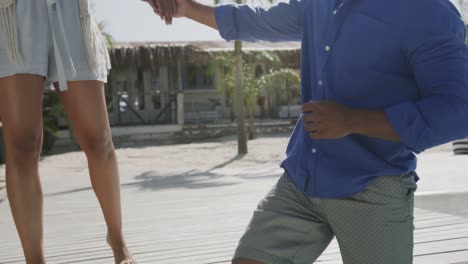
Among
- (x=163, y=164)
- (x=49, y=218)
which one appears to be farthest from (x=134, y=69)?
(x=49, y=218)

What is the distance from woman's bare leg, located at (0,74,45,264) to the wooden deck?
0.66m

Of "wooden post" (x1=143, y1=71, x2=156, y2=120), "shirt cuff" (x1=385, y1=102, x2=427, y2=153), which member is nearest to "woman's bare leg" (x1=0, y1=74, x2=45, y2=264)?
"shirt cuff" (x1=385, y1=102, x2=427, y2=153)

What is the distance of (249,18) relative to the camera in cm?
194

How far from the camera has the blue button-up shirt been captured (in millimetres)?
1404

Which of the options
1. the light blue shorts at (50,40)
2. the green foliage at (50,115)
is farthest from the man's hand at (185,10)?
the green foliage at (50,115)

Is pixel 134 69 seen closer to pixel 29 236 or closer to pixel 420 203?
pixel 420 203

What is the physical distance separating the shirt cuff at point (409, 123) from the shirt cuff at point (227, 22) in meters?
0.71

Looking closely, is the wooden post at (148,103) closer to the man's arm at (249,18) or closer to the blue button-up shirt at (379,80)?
the man's arm at (249,18)

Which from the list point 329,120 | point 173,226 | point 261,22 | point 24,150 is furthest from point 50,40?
point 173,226

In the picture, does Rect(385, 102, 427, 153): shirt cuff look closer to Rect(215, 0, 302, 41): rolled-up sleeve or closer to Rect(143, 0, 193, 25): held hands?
Rect(215, 0, 302, 41): rolled-up sleeve

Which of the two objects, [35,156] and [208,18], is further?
[35,156]

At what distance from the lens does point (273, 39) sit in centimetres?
198

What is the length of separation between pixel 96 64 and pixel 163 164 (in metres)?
9.18

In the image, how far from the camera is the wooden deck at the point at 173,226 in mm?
2877
